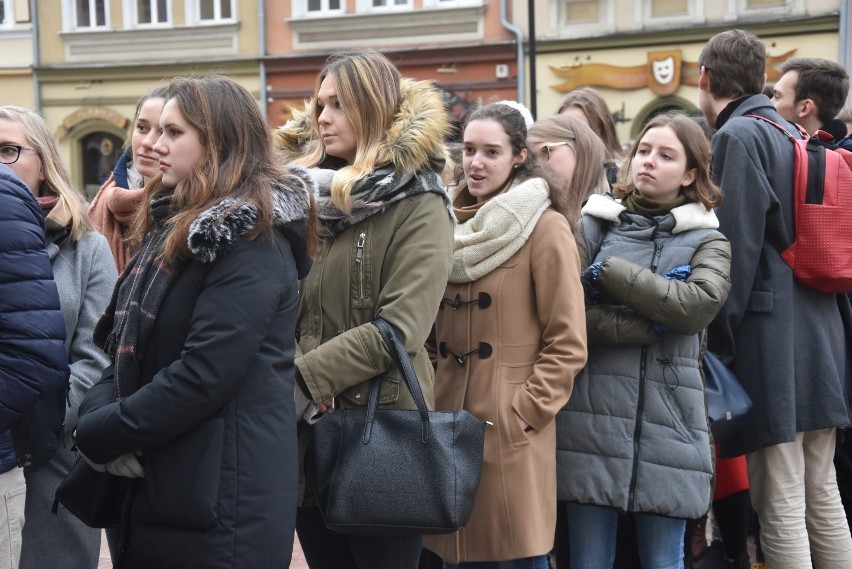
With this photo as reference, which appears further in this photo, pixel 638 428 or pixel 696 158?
pixel 696 158

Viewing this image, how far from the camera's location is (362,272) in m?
3.32

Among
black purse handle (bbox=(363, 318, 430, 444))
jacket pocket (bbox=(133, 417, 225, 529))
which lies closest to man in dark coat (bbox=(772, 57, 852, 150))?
black purse handle (bbox=(363, 318, 430, 444))

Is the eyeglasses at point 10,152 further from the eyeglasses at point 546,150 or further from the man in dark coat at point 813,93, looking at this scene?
the man in dark coat at point 813,93

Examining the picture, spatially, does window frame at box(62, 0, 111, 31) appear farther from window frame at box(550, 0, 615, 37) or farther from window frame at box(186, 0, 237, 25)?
window frame at box(550, 0, 615, 37)

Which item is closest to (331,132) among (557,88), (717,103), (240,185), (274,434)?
(240,185)

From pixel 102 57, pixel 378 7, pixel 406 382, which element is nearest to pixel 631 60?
pixel 378 7

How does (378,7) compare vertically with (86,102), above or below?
above

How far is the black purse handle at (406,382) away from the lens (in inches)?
124

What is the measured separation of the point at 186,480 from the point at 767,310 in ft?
8.53

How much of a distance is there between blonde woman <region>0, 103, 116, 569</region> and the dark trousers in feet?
2.53

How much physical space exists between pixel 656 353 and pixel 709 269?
13.9 inches

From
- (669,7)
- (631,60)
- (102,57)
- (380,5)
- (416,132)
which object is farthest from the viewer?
(102,57)

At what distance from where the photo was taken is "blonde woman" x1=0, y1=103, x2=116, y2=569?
11.3 feet

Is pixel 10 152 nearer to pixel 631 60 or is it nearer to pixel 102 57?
pixel 631 60
